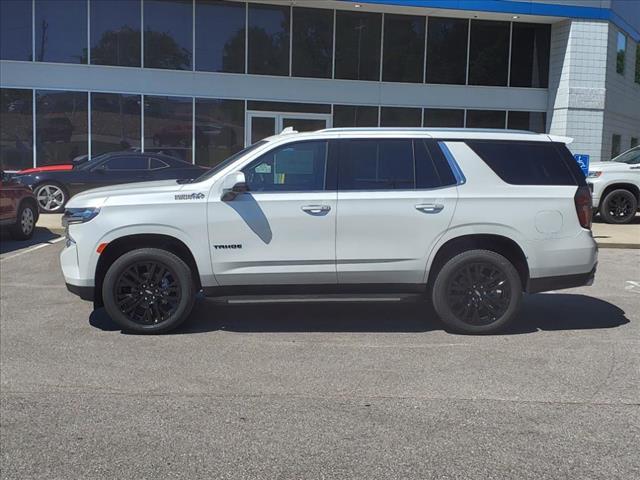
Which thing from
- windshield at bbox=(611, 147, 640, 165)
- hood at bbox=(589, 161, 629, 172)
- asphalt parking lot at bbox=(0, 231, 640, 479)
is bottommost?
asphalt parking lot at bbox=(0, 231, 640, 479)

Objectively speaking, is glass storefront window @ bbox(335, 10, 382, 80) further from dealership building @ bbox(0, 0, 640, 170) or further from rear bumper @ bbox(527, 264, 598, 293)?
rear bumper @ bbox(527, 264, 598, 293)

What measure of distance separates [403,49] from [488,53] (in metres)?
2.89

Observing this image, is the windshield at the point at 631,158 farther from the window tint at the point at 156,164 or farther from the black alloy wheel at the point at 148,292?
the black alloy wheel at the point at 148,292

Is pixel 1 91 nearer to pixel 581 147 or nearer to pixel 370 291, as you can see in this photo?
pixel 370 291

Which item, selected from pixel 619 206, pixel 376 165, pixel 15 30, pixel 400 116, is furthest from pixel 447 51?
pixel 376 165

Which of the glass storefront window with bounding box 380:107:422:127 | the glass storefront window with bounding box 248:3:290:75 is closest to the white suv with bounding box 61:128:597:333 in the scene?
the glass storefront window with bounding box 248:3:290:75

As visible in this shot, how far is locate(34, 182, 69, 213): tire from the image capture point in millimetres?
14695

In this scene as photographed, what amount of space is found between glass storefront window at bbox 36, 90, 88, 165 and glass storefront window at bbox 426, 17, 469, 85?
35.1 ft

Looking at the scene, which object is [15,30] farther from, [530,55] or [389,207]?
[389,207]

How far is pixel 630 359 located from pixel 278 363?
2.97 metres

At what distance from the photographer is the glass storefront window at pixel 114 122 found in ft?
60.2

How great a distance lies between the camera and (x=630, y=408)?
14.4 ft

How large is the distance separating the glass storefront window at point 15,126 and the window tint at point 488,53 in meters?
13.5

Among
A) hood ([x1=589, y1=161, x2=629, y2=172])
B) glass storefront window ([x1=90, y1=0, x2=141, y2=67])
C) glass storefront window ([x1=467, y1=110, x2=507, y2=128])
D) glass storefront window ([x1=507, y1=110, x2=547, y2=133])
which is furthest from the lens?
glass storefront window ([x1=507, y1=110, x2=547, y2=133])
